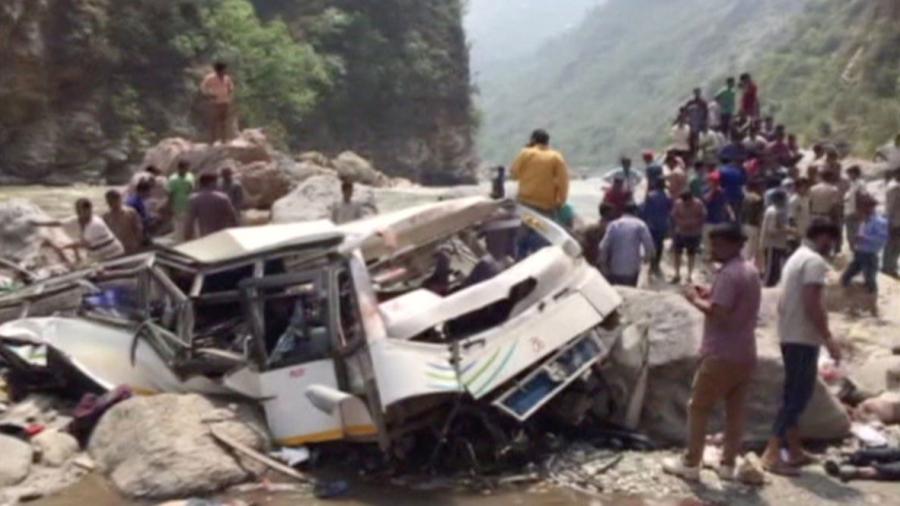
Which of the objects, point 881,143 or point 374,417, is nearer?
point 374,417

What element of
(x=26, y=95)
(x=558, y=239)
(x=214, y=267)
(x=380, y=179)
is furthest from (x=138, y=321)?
(x=26, y=95)

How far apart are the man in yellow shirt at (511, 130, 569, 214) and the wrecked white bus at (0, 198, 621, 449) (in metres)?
1.55

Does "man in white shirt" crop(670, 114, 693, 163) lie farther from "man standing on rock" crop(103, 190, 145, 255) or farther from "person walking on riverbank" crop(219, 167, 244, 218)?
"man standing on rock" crop(103, 190, 145, 255)

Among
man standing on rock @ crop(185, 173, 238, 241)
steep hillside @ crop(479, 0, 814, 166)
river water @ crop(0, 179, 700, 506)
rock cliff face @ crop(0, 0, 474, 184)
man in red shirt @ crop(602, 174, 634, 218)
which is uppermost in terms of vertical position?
steep hillside @ crop(479, 0, 814, 166)

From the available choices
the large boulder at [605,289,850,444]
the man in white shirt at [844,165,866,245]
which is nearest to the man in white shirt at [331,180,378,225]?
the large boulder at [605,289,850,444]

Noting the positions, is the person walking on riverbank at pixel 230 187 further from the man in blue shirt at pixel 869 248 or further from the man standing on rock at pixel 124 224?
the man in blue shirt at pixel 869 248

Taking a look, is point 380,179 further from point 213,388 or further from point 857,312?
point 213,388

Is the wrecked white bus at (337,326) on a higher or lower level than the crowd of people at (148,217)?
lower

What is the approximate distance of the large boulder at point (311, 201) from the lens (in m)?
14.6

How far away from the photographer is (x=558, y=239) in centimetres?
929

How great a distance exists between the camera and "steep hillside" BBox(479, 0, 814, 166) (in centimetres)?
12312

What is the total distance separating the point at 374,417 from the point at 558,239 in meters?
2.69

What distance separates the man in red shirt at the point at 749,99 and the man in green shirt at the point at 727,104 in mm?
185

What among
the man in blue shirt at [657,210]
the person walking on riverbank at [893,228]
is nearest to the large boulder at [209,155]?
the man in blue shirt at [657,210]
